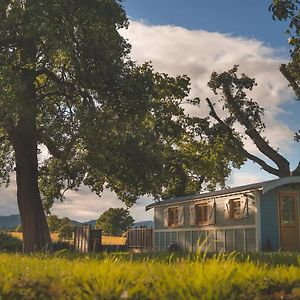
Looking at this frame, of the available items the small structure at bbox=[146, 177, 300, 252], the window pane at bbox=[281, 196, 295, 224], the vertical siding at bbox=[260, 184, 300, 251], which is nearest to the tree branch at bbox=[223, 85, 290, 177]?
the small structure at bbox=[146, 177, 300, 252]

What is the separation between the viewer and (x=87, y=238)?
29.5 m

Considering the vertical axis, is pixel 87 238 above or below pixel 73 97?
below

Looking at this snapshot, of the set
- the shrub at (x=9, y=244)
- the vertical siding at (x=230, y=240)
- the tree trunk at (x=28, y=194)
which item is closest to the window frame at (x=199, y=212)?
the vertical siding at (x=230, y=240)

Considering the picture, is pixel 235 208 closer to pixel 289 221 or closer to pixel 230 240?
pixel 230 240

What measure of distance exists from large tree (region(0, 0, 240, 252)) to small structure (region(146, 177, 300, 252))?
3.79 m

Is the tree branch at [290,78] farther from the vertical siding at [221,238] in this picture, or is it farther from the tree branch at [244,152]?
the vertical siding at [221,238]

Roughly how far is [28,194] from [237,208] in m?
10.2

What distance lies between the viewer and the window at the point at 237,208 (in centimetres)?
2250

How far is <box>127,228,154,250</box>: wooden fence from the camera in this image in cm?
3315

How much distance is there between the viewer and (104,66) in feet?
65.1

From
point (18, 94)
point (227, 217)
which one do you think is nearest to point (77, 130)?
point (18, 94)

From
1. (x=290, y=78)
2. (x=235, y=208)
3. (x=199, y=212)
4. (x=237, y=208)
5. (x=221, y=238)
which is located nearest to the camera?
(x=237, y=208)

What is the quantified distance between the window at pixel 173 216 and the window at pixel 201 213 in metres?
2.70

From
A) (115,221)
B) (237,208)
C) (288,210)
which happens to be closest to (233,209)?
(237,208)
